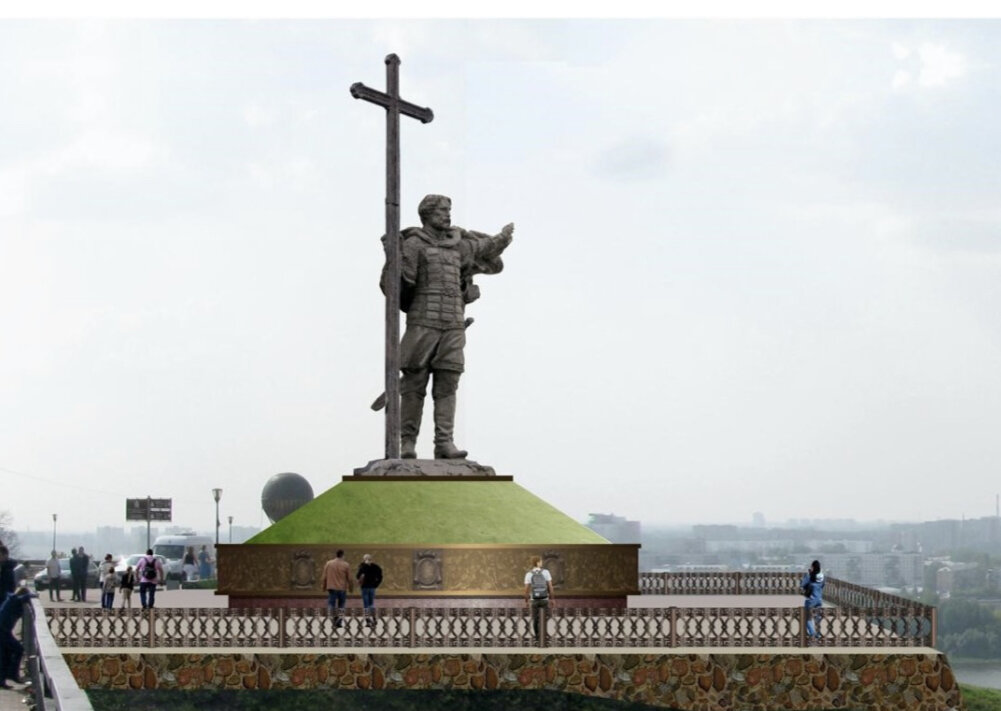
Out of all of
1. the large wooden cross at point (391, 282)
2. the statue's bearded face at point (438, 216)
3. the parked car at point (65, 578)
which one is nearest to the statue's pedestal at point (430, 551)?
the large wooden cross at point (391, 282)

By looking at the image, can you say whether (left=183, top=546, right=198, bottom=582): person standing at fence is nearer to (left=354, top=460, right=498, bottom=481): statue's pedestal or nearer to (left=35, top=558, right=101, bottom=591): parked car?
(left=35, top=558, right=101, bottom=591): parked car

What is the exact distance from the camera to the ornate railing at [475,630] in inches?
878

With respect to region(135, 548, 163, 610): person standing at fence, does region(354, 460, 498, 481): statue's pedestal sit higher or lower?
higher

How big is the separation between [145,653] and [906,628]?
10.9 m

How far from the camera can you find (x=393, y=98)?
2836 cm

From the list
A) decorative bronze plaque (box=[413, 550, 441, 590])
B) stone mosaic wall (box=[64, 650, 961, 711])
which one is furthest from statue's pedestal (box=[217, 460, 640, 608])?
stone mosaic wall (box=[64, 650, 961, 711])

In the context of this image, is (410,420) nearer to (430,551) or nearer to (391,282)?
(391,282)

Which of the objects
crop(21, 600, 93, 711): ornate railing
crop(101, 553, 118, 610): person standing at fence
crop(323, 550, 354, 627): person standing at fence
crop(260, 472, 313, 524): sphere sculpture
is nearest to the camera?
crop(21, 600, 93, 711): ornate railing

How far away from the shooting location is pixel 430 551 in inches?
1003

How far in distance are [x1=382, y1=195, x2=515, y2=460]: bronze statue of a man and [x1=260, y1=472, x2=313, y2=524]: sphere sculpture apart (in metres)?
40.3

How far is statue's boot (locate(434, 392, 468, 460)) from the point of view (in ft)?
94.8

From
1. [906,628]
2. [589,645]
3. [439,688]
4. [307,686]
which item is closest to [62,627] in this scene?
[307,686]

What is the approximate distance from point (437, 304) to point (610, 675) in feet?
29.6

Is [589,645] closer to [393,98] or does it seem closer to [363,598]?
[363,598]
